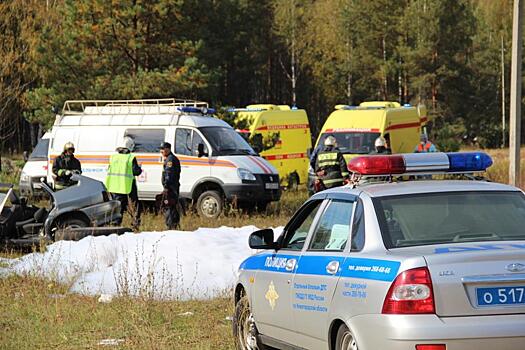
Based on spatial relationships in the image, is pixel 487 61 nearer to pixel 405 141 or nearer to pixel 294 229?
pixel 405 141

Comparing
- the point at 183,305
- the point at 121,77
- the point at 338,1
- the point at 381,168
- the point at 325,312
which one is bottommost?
the point at 183,305

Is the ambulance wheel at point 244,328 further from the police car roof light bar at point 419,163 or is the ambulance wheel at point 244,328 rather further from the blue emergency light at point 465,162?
the blue emergency light at point 465,162

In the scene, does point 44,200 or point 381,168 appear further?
point 44,200

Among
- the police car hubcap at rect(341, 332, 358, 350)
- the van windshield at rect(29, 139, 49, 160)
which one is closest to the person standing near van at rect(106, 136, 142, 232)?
the van windshield at rect(29, 139, 49, 160)

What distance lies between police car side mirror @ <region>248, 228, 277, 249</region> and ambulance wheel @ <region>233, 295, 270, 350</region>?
62 cm

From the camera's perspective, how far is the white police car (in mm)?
5387

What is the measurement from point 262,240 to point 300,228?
12.4 inches

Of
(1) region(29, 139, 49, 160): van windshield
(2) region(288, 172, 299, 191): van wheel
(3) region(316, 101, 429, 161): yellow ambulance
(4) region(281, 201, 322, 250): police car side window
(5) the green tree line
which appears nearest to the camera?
(4) region(281, 201, 322, 250): police car side window

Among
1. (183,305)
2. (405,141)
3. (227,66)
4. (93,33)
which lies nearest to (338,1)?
(227,66)

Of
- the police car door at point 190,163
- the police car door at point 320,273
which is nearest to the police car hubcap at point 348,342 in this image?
the police car door at point 320,273

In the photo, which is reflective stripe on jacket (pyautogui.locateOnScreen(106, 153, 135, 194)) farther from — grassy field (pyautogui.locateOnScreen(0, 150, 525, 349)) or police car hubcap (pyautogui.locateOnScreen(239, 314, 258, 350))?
police car hubcap (pyautogui.locateOnScreen(239, 314, 258, 350))

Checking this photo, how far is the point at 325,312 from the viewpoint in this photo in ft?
20.4

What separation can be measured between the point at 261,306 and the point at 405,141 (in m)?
19.9

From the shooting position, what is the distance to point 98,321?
32.2ft
